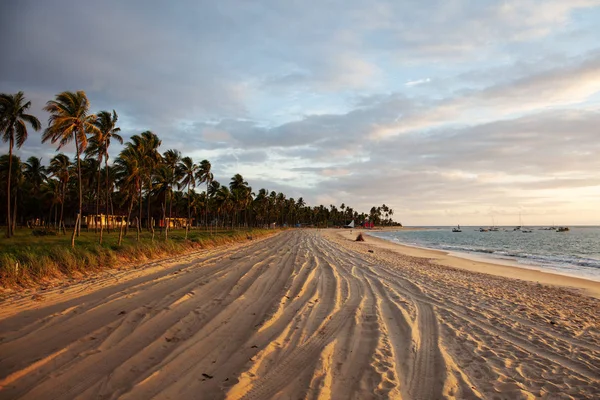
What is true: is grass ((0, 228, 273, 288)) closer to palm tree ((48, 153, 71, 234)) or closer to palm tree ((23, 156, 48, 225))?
palm tree ((48, 153, 71, 234))

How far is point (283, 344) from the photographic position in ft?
16.6

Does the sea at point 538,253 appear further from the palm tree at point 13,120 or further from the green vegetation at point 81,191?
the palm tree at point 13,120

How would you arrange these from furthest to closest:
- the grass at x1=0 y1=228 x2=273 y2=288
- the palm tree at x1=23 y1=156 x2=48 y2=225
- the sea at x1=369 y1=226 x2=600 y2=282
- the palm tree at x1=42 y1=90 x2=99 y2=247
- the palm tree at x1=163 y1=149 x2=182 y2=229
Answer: the palm tree at x1=23 y1=156 x2=48 y2=225 → the palm tree at x1=163 y1=149 x2=182 y2=229 → the sea at x1=369 y1=226 x2=600 y2=282 → the palm tree at x1=42 y1=90 x2=99 y2=247 → the grass at x1=0 y1=228 x2=273 y2=288

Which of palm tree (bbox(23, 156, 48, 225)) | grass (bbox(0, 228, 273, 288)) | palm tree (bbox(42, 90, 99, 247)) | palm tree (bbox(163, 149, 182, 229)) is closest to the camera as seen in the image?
grass (bbox(0, 228, 273, 288))

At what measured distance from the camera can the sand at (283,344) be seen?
12.3 ft

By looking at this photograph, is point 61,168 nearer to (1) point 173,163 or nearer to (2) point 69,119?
(1) point 173,163

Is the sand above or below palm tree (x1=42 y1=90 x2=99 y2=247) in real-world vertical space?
below

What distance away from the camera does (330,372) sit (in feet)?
13.7

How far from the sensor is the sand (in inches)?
148

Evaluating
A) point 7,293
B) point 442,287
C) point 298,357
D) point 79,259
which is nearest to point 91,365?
point 298,357

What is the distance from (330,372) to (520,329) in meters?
4.77

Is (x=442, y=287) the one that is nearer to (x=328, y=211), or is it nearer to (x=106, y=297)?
(x=106, y=297)

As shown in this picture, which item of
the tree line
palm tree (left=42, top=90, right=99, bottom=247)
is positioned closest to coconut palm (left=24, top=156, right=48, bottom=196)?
the tree line

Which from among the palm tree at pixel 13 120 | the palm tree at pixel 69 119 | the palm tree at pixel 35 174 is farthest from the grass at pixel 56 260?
the palm tree at pixel 35 174
